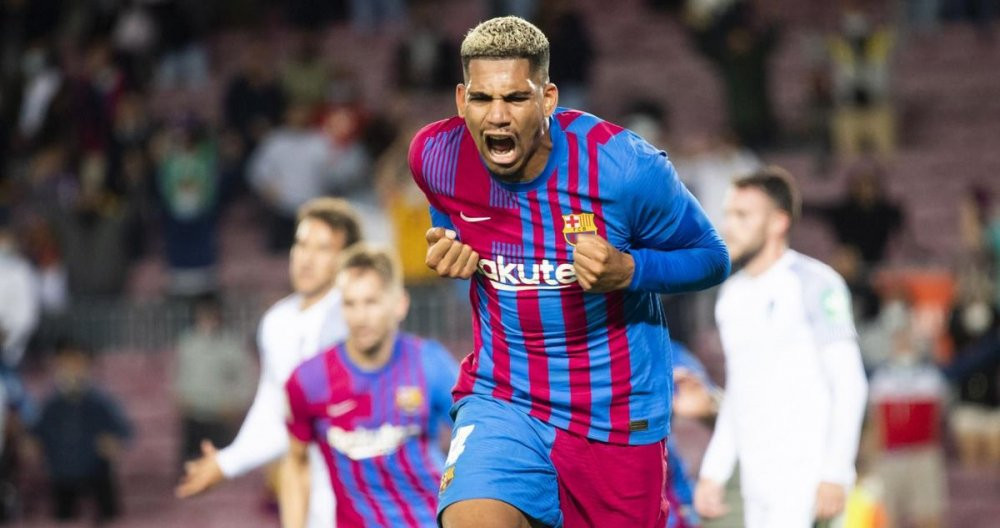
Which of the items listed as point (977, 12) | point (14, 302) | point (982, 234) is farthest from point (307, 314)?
point (977, 12)

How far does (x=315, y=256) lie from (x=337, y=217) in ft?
0.89

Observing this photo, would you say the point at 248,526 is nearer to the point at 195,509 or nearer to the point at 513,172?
the point at 195,509

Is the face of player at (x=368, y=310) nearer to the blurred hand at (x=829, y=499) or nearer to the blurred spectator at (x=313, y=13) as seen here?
the blurred hand at (x=829, y=499)

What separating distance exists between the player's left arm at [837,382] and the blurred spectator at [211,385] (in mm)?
8015

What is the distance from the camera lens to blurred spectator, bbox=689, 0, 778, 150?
654 inches

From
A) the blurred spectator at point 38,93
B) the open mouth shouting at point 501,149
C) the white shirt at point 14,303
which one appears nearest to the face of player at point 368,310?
the open mouth shouting at point 501,149

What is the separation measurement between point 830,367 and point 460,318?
817 cm

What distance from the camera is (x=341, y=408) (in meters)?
7.00

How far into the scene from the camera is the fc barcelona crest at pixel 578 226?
5.30 m

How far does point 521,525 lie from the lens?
17.1ft

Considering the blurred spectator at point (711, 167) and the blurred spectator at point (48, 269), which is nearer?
the blurred spectator at point (711, 167)

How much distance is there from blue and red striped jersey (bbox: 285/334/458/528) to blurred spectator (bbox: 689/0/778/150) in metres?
10.1

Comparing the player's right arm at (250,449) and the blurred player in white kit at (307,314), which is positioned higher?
the blurred player in white kit at (307,314)

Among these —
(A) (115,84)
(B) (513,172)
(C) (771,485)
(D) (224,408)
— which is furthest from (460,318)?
(B) (513,172)
